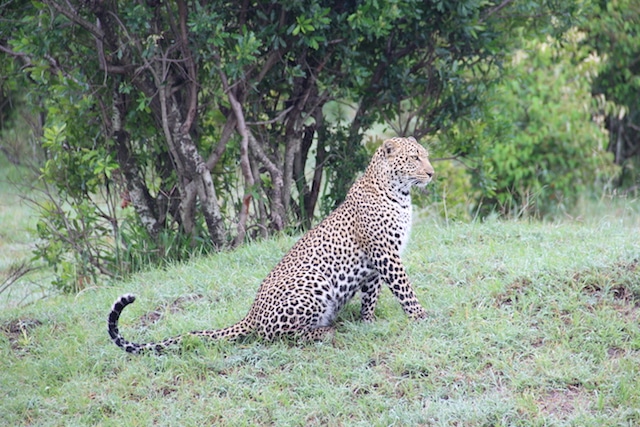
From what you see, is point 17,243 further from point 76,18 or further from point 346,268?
point 346,268

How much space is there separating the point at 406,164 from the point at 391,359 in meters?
1.59

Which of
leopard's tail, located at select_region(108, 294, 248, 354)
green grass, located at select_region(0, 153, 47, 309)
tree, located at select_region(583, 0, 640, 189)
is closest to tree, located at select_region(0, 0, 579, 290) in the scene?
green grass, located at select_region(0, 153, 47, 309)

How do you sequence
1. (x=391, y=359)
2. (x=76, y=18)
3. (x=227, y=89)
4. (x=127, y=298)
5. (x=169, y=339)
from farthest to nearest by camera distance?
(x=227, y=89)
(x=76, y=18)
(x=169, y=339)
(x=391, y=359)
(x=127, y=298)

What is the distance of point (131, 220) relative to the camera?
9359mm

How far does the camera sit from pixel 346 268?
637 centimetres

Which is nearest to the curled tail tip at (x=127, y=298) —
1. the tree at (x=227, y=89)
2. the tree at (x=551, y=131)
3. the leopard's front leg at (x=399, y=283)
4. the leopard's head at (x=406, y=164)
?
the leopard's front leg at (x=399, y=283)

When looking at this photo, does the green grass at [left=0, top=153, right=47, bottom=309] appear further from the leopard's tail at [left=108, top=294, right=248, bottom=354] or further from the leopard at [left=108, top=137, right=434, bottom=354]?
the leopard at [left=108, top=137, right=434, bottom=354]

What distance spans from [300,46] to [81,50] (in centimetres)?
216

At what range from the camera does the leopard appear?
20.1 ft

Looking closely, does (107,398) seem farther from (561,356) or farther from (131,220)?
(131,220)

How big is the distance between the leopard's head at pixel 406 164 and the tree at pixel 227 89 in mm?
1622

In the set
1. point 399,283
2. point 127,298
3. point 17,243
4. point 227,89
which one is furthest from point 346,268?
point 17,243

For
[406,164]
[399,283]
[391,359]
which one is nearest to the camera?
[391,359]

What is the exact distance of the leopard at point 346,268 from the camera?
241 inches
